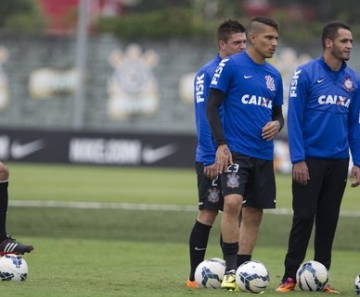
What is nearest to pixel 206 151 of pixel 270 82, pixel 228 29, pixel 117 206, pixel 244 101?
pixel 244 101

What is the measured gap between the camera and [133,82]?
44.2 meters

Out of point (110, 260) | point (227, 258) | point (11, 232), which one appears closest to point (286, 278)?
point (227, 258)

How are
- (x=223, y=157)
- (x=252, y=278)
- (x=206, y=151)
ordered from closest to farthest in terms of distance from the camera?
(x=252, y=278) → (x=223, y=157) → (x=206, y=151)

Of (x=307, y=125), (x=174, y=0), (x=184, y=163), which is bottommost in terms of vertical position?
(x=184, y=163)

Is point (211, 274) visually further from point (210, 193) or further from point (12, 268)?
point (12, 268)

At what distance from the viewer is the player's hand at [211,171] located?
1054 centimetres

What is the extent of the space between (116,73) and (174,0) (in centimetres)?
1684

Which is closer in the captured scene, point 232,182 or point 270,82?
point 232,182

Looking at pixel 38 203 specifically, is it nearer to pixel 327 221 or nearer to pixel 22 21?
pixel 327 221

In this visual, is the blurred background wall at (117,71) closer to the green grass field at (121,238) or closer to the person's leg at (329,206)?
the green grass field at (121,238)

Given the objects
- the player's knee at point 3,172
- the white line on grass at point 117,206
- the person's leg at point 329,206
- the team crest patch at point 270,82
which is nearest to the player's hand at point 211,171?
the team crest patch at point 270,82

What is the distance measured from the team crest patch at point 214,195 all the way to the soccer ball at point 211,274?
2.20 ft

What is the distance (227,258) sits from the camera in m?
10.4

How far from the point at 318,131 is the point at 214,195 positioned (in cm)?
118
